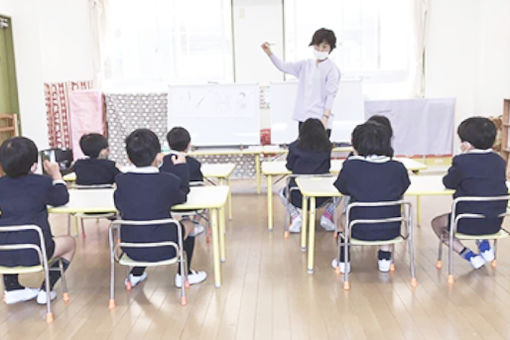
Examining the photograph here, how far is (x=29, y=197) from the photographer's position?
2.66 meters

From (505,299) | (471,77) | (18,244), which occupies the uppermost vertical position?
(471,77)

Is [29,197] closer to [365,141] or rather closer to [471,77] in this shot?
[365,141]

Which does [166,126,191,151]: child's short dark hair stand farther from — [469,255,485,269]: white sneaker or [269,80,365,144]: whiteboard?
[269,80,365,144]: whiteboard

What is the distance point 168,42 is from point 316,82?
13.8 ft

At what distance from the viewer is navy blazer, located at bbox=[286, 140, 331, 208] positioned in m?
3.94

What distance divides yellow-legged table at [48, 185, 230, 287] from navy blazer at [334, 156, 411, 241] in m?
0.74

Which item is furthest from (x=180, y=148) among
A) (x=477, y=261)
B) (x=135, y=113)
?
(x=135, y=113)

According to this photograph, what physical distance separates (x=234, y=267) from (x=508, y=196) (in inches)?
71.3

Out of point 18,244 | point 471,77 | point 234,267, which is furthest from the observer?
point 471,77

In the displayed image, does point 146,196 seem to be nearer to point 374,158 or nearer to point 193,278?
point 193,278

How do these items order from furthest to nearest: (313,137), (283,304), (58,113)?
(58,113)
(313,137)
(283,304)

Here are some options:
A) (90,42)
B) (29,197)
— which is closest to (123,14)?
(90,42)

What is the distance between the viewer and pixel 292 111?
607 cm

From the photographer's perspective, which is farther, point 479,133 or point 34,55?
point 34,55
